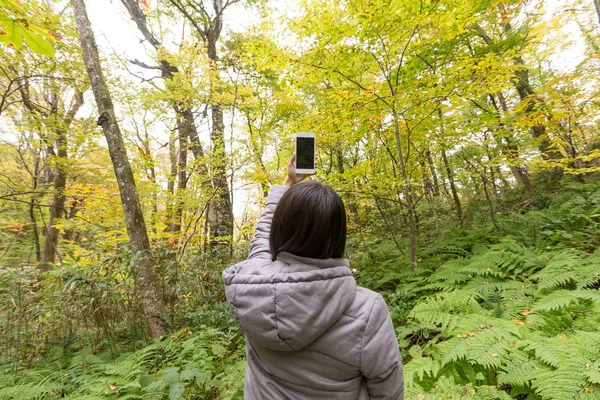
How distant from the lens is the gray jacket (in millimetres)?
949

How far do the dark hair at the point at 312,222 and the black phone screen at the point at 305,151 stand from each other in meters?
1.04

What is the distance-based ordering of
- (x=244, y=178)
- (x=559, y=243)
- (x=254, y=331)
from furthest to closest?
(x=244, y=178) → (x=559, y=243) → (x=254, y=331)

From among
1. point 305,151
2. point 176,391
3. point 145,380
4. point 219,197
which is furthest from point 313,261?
point 219,197

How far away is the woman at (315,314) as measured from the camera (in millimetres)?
953

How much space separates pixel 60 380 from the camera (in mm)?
3229

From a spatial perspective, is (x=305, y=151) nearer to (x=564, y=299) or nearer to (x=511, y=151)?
(x=564, y=299)

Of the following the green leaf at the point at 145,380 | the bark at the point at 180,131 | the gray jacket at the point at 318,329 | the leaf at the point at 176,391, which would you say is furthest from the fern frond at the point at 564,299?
the bark at the point at 180,131

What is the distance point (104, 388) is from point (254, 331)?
9.04ft

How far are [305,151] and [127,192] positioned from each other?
3.67 metres

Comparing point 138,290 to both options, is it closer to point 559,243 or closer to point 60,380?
point 60,380

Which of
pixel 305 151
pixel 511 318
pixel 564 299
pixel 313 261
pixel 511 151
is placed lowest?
pixel 511 318

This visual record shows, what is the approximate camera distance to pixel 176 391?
2.44 meters

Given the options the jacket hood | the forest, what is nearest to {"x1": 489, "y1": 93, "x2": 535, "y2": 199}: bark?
the forest

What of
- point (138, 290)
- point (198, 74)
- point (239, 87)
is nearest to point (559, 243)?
point (138, 290)
